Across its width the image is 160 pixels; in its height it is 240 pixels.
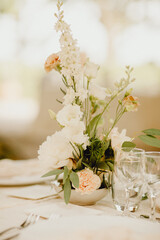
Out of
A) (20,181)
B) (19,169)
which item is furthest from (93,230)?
(19,169)

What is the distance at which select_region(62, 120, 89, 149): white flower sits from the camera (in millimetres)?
802

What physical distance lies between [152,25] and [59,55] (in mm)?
3596

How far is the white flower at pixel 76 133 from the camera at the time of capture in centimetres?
80

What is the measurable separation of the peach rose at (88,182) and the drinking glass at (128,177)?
5 cm

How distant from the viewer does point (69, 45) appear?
2.72 feet

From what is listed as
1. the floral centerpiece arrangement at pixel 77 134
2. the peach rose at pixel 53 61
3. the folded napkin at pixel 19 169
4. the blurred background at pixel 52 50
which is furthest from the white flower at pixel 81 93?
the blurred background at pixel 52 50

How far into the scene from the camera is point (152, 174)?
2.46 feet

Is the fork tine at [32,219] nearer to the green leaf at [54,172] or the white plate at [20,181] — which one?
the green leaf at [54,172]

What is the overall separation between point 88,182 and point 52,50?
4.06m

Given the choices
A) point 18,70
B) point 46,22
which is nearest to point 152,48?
point 46,22

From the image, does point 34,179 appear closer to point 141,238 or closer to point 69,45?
point 69,45

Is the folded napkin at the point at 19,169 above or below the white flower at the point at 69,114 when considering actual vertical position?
below

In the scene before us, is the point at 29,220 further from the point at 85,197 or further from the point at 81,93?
the point at 81,93

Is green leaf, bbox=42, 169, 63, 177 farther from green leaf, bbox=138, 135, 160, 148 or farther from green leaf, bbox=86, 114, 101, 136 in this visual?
green leaf, bbox=138, 135, 160, 148
